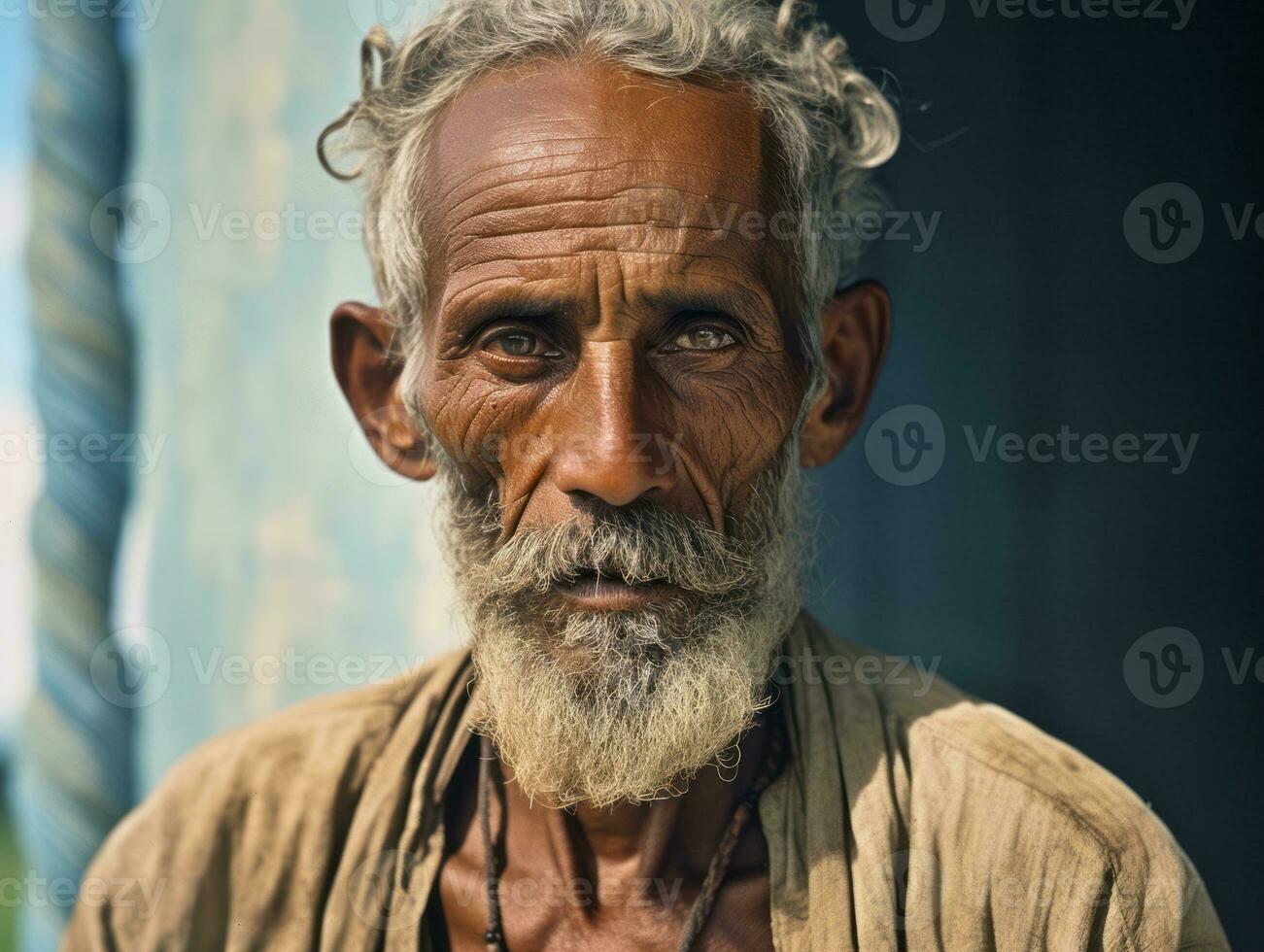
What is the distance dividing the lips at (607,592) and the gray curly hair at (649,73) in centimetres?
47

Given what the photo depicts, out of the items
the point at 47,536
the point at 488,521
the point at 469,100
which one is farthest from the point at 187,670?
the point at 469,100


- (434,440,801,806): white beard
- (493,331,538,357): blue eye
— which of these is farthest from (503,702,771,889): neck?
(493,331,538,357): blue eye

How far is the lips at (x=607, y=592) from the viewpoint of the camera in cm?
177

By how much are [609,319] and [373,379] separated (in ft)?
2.20

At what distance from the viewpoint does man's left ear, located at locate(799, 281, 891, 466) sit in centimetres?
217

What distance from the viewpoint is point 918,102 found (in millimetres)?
2912

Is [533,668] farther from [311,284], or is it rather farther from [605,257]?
[311,284]

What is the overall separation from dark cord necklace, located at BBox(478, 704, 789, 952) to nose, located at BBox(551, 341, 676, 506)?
630 millimetres

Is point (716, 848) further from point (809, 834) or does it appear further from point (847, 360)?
point (847, 360)

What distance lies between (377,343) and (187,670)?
1482 millimetres

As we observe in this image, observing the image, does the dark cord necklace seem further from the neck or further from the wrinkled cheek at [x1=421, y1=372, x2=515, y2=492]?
the wrinkled cheek at [x1=421, y1=372, x2=515, y2=492]

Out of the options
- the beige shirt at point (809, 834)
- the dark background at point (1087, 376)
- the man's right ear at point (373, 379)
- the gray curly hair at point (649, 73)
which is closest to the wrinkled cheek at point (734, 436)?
the gray curly hair at point (649, 73)

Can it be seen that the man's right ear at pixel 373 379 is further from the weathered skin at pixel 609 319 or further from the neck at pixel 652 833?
the neck at pixel 652 833

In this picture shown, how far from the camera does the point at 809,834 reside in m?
1.93
